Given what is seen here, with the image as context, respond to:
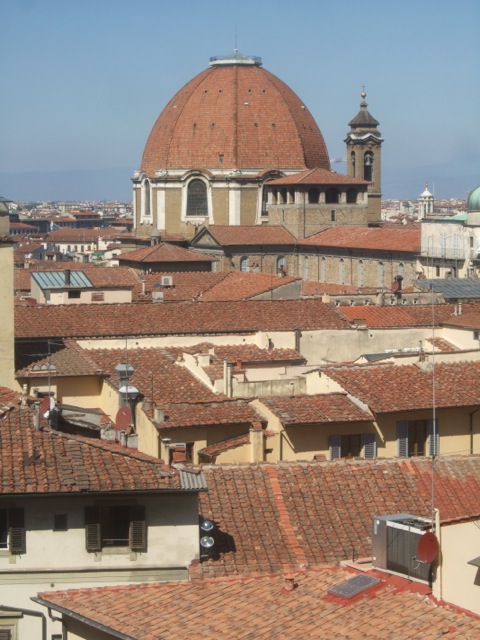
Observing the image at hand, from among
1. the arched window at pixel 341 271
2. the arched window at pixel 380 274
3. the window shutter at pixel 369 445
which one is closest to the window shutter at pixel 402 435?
the window shutter at pixel 369 445

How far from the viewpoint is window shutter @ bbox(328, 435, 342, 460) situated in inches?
883

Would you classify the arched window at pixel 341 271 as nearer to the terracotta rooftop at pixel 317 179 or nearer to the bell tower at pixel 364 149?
the terracotta rooftop at pixel 317 179

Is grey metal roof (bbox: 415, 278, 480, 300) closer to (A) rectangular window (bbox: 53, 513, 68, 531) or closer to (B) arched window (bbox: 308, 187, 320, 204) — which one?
(A) rectangular window (bbox: 53, 513, 68, 531)

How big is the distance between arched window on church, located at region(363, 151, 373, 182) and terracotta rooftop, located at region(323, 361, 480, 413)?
68.1 metres

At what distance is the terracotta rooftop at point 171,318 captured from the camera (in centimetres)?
3366

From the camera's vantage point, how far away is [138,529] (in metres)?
13.6

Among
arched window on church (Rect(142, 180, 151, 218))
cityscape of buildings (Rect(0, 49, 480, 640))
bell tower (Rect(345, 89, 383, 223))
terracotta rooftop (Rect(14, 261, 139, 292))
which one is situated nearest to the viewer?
cityscape of buildings (Rect(0, 49, 480, 640))

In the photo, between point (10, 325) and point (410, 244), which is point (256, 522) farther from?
point (410, 244)

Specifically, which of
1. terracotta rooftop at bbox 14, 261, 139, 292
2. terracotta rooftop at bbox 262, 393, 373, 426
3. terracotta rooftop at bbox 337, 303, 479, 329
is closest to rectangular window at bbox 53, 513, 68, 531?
terracotta rooftop at bbox 262, 393, 373, 426

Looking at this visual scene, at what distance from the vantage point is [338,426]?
22.4 m

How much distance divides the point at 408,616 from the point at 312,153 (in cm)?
7687

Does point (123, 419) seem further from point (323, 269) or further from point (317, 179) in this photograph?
point (317, 179)

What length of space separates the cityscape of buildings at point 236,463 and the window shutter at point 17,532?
0.01 m

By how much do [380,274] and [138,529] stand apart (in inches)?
2385
